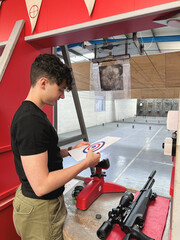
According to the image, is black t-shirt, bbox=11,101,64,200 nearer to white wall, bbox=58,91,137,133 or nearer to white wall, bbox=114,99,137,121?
white wall, bbox=58,91,137,133

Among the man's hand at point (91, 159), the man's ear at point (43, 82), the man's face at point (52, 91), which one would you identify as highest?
the man's ear at point (43, 82)

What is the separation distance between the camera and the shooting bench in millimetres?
1012

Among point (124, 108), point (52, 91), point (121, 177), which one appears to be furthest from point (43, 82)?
point (124, 108)

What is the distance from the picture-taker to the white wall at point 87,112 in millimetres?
8680

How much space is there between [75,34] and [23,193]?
1248mm

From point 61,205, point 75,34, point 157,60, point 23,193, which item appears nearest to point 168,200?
point 61,205

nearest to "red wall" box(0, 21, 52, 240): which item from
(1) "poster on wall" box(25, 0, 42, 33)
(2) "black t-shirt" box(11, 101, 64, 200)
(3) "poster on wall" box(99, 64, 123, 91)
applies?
(1) "poster on wall" box(25, 0, 42, 33)

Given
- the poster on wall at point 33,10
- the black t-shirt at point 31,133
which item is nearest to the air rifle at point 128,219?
the black t-shirt at point 31,133

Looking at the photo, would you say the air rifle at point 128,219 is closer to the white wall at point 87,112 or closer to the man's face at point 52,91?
the man's face at point 52,91

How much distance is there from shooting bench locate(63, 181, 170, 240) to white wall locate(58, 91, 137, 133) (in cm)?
313

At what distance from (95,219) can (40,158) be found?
703 mm

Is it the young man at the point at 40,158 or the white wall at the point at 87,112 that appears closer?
the young man at the point at 40,158

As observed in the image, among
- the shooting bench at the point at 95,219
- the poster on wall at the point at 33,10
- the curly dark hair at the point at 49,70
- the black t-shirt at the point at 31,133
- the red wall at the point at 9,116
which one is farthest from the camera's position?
the poster on wall at the point at 33,10

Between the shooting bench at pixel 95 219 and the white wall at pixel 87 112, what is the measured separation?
3132 millimetres
